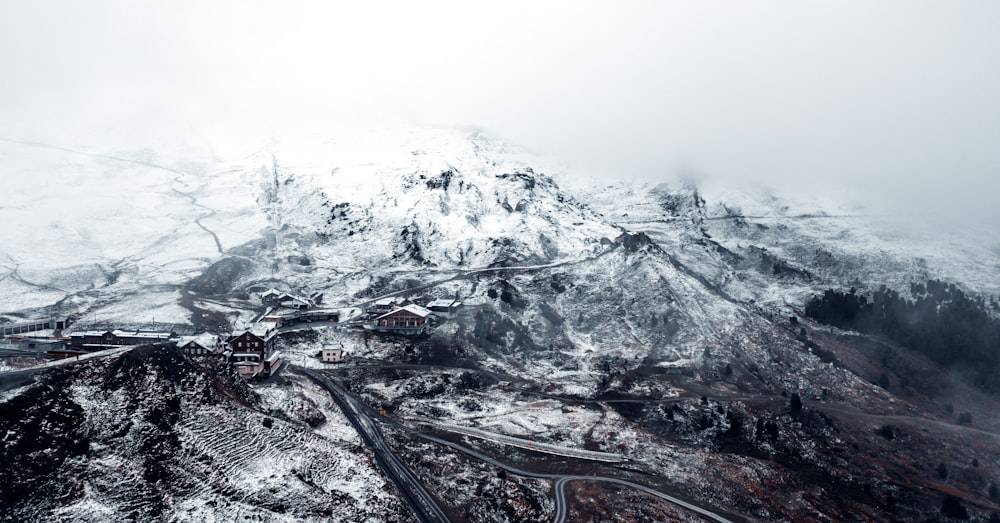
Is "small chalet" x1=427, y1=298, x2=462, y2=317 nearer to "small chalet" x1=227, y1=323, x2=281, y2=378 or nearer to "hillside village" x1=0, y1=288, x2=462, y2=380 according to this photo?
"hillside village" x1=0, y1=288, x2=462, y2=380

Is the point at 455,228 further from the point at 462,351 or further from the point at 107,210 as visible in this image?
the point at 107,210

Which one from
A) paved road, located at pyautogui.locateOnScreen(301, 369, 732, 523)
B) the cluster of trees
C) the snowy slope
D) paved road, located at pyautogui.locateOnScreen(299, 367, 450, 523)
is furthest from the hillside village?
the cluster of trees

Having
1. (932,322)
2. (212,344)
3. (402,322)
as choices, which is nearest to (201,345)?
(212,344)

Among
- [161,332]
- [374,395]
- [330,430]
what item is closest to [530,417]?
[374,395]

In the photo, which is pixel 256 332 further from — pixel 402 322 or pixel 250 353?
pixel 402 322

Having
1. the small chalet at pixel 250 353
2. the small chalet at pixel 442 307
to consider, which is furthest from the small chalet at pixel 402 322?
the small chalet at pixel 250 353

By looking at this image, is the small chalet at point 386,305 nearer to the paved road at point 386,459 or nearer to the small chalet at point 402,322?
the small chalet at point 402,322
